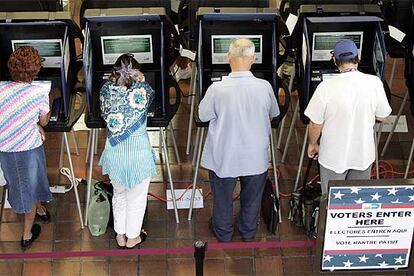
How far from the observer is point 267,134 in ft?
15.2

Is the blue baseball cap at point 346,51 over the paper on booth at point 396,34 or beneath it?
over

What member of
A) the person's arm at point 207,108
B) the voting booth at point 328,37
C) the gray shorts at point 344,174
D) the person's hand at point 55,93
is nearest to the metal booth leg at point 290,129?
the voting booth at point 328,37

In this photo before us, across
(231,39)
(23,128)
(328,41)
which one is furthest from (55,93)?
(328,41)

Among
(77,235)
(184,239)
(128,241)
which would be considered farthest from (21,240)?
(184,239)

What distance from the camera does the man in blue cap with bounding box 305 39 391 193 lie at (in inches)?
170

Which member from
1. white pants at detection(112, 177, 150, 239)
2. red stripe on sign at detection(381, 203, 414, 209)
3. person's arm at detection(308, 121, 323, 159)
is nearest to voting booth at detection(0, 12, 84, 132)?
white pants at detection(112, 177, 150, 239)

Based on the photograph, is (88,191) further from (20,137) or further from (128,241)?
(20,137)

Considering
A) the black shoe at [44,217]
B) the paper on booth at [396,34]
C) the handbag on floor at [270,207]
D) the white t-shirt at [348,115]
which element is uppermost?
the paper on booth at [396,34]

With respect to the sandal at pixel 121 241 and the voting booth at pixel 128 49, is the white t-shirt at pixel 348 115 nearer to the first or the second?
the voting booth at pixel 128 49

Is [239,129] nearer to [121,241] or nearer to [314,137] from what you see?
[314,137]

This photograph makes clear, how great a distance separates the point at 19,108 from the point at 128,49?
2.73ft

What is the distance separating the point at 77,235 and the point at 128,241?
14.7 inches

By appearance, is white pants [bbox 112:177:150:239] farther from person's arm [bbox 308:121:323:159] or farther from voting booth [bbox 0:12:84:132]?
person's arm [bbox 308:121:323:159]

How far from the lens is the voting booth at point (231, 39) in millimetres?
4863
